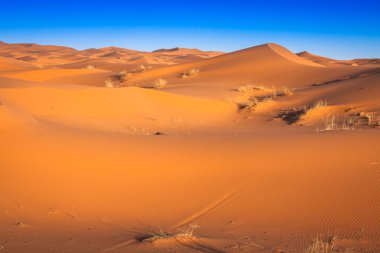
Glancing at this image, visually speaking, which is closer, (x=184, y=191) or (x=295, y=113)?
(x=184, y=191)

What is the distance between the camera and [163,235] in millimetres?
3746

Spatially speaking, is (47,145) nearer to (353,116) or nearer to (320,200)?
(320,200)

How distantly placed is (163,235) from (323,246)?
1490 millimetres

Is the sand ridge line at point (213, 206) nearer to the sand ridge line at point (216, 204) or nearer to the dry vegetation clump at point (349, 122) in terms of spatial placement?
the sand ridge line at point (216, 204)

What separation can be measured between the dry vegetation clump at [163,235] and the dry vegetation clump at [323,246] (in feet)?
3.61

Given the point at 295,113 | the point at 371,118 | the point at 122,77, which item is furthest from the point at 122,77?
the point at 371,118

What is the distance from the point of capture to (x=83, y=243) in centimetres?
366

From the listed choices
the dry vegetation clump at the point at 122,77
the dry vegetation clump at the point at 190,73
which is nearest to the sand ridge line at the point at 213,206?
the dry vegetation clump at the point at 122,77

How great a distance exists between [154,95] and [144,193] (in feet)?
29.6

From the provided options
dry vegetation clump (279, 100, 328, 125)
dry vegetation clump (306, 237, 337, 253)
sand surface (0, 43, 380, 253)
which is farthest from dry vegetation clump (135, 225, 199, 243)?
dry vegetation clump (279, 100, 328, 125)

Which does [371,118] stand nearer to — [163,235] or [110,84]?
[163,235]

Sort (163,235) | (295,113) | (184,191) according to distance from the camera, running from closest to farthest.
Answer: (163,235)
(184,191)
(295,113)

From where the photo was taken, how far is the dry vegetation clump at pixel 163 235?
145 inches

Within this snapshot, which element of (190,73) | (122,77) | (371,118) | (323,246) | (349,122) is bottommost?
(323,246)
